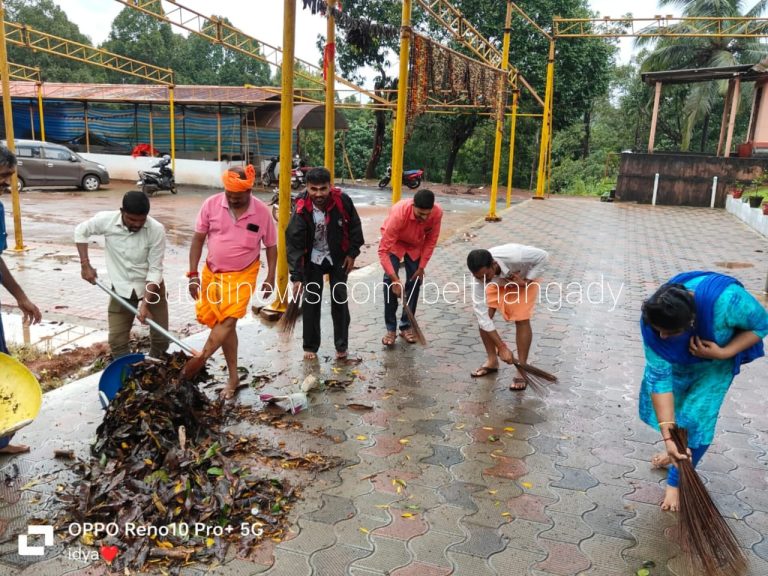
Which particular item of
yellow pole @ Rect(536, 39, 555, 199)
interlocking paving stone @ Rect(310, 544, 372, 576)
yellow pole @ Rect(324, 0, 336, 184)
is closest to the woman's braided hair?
interlocking paving stone @ Rect(310, 544, 372, 576)

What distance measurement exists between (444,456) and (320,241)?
77.8 inches

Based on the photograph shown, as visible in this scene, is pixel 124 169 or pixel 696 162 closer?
pixel 696 162

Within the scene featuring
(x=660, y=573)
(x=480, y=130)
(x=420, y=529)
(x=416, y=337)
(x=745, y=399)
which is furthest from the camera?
(x=480, y=130)

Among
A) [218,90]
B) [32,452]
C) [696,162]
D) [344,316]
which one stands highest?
[218,90]

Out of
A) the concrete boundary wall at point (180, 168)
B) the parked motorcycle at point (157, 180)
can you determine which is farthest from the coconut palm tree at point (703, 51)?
the parked motorcycle at point (157, 180)

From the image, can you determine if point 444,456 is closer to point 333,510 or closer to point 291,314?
point 333,510

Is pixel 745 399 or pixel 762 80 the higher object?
pixel 762 80

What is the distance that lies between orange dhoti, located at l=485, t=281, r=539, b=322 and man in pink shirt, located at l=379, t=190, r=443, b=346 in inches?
32.6

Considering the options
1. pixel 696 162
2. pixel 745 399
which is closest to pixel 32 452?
pixel 745 399

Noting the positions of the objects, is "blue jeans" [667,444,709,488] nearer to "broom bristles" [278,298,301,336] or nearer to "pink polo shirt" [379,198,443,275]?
"pink polo shirt" [379,198,443,275]

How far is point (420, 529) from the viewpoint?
2.75 meters

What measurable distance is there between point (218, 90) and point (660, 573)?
67.0 feet

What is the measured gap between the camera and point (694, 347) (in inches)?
104

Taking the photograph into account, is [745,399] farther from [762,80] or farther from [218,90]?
[218,90]
